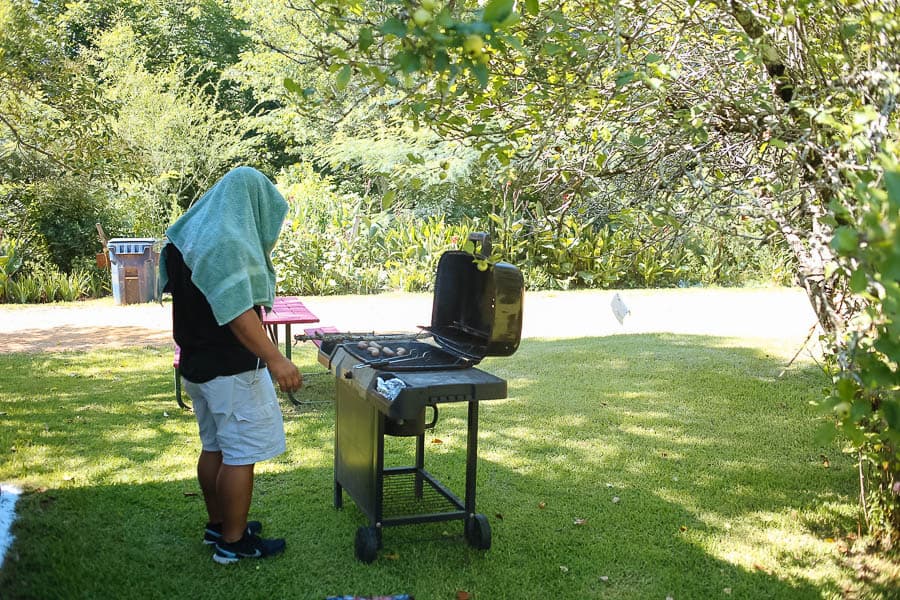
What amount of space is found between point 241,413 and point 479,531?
51.1 inches

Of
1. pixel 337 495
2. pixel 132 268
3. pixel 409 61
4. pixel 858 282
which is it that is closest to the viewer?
pixel 858 282

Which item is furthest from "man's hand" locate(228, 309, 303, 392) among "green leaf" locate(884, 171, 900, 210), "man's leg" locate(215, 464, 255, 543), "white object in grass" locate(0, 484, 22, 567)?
"green leaf" locate(884, 171, 900, 210)

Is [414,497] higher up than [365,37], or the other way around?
[365,37]

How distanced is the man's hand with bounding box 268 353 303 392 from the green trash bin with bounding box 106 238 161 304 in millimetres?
9955

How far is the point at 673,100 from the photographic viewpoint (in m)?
4.34

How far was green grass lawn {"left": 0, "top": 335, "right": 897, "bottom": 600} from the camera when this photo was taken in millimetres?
3762

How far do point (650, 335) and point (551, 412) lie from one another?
12.7 feet

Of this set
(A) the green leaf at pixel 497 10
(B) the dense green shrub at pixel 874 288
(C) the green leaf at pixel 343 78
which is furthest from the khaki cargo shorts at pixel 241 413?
(B) the dense green shrub at pixel 874 288

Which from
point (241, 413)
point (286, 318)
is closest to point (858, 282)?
point (241, 413)

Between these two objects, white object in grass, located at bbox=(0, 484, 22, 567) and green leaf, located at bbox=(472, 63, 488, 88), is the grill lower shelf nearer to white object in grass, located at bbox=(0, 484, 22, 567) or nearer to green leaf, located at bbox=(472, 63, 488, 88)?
white object in grass, located at bbox=(0, 484, 22, 567)

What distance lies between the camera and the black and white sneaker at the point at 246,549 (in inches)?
152

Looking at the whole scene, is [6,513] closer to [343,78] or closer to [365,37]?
[343,78]

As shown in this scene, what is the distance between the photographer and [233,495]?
3.71 meters

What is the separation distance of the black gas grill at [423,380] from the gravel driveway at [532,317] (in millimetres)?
5809
